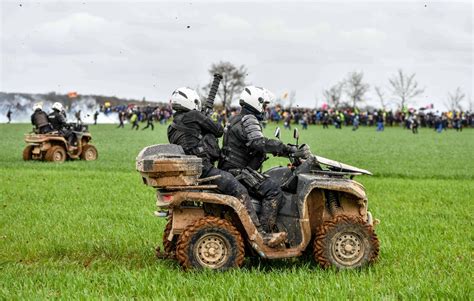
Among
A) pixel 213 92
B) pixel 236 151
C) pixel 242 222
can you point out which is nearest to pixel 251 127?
pixel 236 151

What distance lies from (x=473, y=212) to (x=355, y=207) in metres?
5.92

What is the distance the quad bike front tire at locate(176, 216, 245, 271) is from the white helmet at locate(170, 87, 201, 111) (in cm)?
141

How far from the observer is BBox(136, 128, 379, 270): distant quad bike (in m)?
8.09

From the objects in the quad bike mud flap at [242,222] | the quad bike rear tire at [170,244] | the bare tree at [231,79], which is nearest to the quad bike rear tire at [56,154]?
the quad bike rear tire at [170,244]

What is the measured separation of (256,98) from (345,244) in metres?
2.01

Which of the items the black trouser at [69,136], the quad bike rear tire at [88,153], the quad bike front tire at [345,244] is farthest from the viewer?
the quad bike rear tire at [88,153]

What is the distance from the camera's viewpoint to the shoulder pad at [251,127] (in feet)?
27.7

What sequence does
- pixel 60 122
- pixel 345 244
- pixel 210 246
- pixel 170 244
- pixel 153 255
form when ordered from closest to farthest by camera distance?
pixel 210 246
pixel 345 244
pixel 170 244
pixel 153 255
pixel 60 122

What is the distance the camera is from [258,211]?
8.60m

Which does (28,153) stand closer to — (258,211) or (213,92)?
(213,92)

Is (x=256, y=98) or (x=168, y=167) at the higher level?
(x=256, y=98)

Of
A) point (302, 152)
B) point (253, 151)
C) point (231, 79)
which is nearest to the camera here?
point (302, 152)

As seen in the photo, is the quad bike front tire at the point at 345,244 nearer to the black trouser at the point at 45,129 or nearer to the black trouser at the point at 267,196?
the black trouser at the point at 267,196

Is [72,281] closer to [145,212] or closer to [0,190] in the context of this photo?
[145,212]
